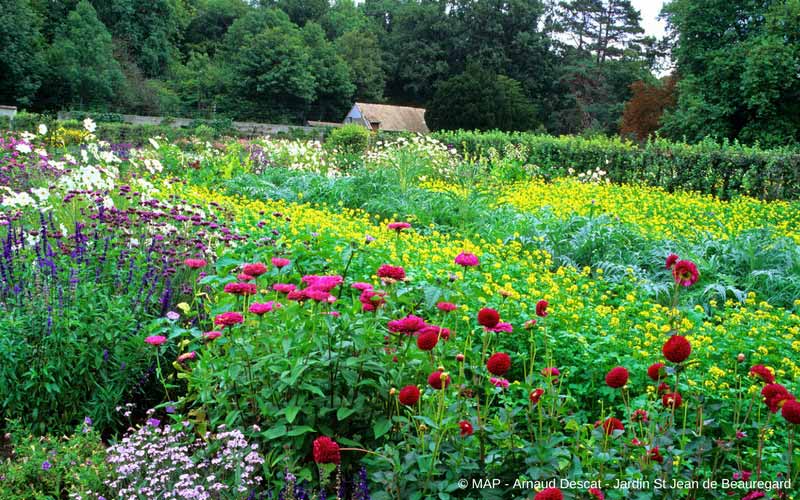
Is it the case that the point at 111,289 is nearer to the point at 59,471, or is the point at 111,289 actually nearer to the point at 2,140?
the point at 59,471

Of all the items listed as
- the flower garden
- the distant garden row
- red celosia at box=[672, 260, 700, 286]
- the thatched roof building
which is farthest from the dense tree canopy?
red celosia at box=[672, 260, 700, 286]

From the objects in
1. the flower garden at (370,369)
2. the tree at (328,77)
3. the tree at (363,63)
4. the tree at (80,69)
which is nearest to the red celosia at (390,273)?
the flower garden at (370,369)

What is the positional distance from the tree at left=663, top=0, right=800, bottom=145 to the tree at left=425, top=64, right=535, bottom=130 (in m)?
10.8

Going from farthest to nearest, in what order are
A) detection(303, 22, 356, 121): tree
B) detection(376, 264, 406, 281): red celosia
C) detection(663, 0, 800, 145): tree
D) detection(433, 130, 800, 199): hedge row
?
detection(303, 22, 356, 121): tree < detection(663, 0, 800, 145): tree < detection(433, 130, 800, 199): hedge row < detection(376, 264, 406, 281): red celosia

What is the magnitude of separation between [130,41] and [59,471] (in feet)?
145

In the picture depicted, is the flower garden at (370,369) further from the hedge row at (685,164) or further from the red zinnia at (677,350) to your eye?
the hedge row at (685,164)

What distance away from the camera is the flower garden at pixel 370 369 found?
1.90 metres

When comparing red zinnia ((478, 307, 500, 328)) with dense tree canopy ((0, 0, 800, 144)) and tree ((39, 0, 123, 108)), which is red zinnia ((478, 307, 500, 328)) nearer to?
dense tree canopy ((0, 0, 800, 144))

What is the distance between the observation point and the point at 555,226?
6461 mm

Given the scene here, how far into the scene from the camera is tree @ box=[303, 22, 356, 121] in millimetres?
42688

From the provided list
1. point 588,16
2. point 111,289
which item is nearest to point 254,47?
point 588,16

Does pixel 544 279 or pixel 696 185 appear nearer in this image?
pixel 544 279

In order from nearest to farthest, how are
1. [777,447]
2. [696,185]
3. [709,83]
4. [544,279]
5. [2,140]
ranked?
[777,447] → [544,279] → [2,140] → [696,185] → [709,83]

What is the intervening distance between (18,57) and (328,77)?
18.5m
